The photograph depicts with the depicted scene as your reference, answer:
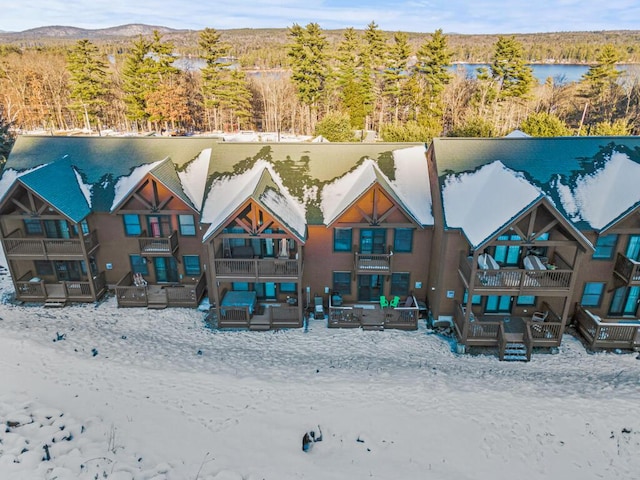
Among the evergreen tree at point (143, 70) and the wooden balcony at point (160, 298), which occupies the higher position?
the evergreen tree at point (143, 70)

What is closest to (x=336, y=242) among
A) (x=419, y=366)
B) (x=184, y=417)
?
(x=419, y=366)

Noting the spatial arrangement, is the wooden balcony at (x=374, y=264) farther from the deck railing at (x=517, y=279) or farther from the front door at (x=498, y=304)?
the front door at (x=498, y=304)

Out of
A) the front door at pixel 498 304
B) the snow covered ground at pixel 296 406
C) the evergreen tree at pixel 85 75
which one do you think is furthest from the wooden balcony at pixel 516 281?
the evergreen tree at pixel 85 75

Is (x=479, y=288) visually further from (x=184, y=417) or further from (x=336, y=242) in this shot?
(x=184, y=417)

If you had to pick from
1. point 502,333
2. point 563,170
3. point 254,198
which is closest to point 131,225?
point 254,198

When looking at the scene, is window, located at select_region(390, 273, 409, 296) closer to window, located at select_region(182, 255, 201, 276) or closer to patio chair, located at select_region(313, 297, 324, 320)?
patio chair, located at select_region(313, 297, 324, 320)

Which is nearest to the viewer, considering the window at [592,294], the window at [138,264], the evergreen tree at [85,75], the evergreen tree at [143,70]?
the window at [592,294]

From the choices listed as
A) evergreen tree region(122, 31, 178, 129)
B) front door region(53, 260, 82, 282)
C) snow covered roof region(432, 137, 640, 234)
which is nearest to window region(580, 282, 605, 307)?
snow covered roof region(432, 137, 640, 234)
